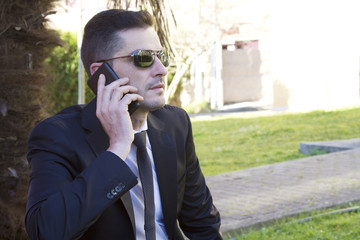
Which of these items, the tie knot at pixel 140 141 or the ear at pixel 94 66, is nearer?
the tie knot at pixel 140 141

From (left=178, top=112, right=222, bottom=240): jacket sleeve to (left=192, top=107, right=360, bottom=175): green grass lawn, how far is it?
6419mm

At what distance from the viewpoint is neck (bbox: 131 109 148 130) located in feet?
8.66

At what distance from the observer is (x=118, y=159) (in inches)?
88.7

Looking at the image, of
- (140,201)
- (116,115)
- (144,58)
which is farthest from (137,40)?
(140,201)

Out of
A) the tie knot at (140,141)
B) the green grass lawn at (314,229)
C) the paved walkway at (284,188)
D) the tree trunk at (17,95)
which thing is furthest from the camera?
the paved walkway at (284,188)

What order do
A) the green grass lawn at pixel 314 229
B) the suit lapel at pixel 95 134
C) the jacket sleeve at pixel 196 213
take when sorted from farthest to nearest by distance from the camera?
the green grass lawn at pixel 314 229 → the jacket sleeve at pixel 196 213 → the suit lapel at pixel 95 134

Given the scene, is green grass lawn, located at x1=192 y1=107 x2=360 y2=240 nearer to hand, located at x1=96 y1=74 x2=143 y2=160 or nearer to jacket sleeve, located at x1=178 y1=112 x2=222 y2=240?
jacket sleeve, located at x1=178 y1=112 x2=222 y2=240

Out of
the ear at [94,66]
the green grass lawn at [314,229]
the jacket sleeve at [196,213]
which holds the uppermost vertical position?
the ear at [94,66]

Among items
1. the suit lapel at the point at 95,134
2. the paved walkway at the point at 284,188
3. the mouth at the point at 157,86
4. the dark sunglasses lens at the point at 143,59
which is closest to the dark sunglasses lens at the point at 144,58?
the dark sunglasses lens at the point at 143,59

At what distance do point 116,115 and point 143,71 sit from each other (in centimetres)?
33

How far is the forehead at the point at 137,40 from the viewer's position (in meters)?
2.63

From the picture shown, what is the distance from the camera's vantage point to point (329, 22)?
18359 mm

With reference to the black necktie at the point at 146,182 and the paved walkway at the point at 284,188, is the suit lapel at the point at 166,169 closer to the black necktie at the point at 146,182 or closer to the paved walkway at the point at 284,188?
the black necktie at the point at 146,182

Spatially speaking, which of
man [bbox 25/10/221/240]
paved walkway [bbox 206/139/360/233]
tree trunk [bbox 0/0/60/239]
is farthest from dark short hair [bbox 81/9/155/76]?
paved walkway [bbox 206/139/360/233]
